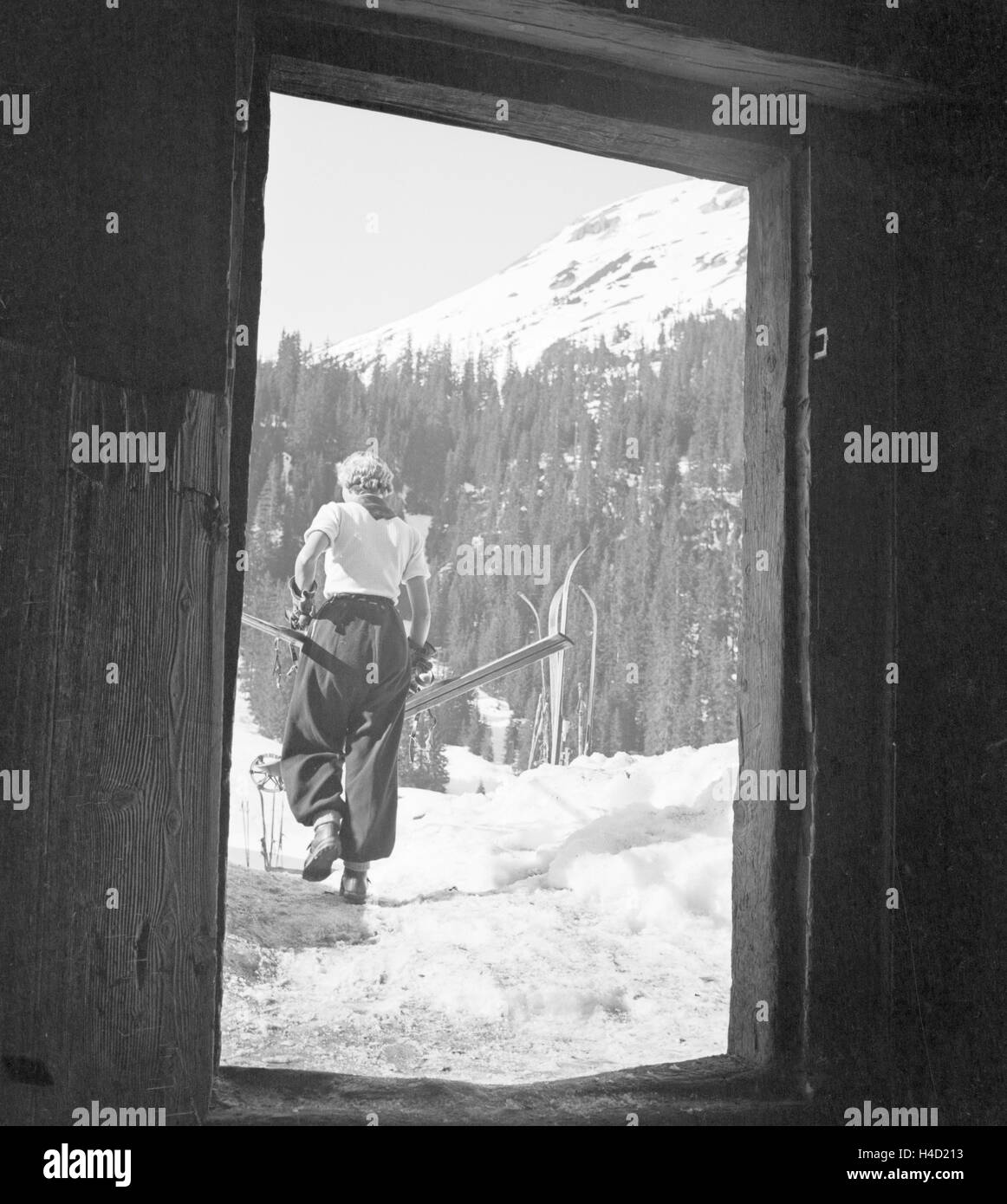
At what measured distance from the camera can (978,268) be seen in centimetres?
219

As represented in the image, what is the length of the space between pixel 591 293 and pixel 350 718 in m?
9.29

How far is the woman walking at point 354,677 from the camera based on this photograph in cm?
443

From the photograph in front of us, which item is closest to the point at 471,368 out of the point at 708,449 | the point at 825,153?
the point at 708,449

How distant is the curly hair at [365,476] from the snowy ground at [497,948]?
1.72 m

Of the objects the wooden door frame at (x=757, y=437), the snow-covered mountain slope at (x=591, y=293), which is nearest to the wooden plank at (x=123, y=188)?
the wooden door frame at (x=757, y=437)

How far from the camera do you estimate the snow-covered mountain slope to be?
36.2 feet

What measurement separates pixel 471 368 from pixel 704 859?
5654 mm

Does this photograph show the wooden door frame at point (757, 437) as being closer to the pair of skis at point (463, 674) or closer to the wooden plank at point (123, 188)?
the wooden plank at point (123, 188)

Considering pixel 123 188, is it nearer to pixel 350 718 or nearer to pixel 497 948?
pixel 350 718

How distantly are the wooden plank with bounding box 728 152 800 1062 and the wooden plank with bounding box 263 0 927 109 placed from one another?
Answer: 0.19 meters

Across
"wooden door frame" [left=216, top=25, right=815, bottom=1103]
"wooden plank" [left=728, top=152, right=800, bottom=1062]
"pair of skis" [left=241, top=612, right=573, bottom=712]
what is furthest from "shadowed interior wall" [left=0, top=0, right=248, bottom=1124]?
"pair of skis" [left=241, top=612, right=573, bottom=712]

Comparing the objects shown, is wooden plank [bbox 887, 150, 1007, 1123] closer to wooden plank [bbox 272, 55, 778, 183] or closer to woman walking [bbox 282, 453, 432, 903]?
wooden plank [bbox 272, 55, 778, 183]

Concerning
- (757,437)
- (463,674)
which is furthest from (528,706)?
(757,437)
